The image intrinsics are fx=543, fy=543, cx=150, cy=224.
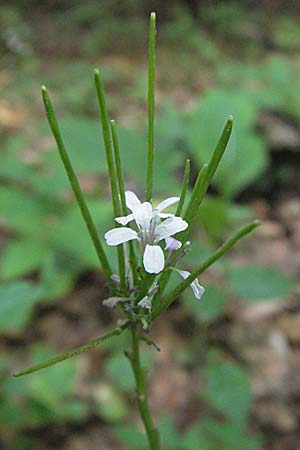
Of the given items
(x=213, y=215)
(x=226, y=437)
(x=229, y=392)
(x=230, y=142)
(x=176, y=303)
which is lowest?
(x=226, y=437)

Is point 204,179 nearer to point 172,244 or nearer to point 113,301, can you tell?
point 172,244

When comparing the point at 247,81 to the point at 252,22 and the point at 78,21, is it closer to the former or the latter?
the point at 252,22

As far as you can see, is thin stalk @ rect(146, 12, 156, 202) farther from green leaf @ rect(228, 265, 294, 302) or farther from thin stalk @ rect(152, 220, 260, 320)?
green leaf @ rect(228, 265, 294, 302)

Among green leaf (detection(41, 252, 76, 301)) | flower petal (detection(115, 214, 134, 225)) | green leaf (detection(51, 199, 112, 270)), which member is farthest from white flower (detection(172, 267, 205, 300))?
green leaf (detection(41, 252, 76, 301))

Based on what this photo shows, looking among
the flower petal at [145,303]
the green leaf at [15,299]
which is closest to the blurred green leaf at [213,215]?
the green leaf at [15,299]

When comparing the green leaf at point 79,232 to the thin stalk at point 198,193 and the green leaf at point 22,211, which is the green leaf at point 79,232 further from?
the thin stalk at point 198,193

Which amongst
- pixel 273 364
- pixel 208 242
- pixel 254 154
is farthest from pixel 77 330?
pixel 254 154

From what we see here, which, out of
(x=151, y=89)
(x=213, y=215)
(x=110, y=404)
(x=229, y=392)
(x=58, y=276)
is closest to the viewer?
(x=151, y=89)

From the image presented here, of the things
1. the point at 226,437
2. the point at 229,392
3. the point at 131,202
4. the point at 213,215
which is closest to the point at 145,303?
the point at 131,202
